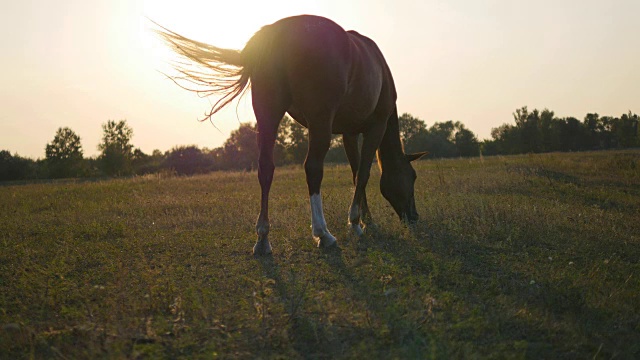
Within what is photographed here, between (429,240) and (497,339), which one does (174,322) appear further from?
(429,240)

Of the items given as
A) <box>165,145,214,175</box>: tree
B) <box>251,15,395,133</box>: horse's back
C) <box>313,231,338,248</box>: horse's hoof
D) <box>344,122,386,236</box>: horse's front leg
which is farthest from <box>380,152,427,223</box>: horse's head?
<box>165,145,214,175</box>: tree

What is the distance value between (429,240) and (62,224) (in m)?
6.34

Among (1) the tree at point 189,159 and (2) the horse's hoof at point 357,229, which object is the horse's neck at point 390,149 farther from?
(1) the tree at point 189,159

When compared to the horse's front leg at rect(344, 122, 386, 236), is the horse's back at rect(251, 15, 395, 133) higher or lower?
higher

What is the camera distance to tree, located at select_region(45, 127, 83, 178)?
186ft

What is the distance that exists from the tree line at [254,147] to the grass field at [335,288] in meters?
Result: 39.0

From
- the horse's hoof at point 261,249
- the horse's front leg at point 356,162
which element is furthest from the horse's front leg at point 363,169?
the horse's hoof at point 261,249

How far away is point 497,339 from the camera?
2.97m

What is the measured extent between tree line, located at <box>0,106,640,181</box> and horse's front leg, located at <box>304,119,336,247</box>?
132ft

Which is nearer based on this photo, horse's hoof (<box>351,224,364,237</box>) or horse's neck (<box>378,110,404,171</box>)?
horse's hoof (<box>351,224,364,237</box>)

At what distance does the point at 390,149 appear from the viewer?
752 centimetres

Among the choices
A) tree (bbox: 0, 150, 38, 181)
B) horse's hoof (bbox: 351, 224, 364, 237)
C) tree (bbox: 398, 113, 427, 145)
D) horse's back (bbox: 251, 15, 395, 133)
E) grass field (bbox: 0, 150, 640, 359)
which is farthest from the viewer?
tree (bbox: 398, 113, 427, 145)

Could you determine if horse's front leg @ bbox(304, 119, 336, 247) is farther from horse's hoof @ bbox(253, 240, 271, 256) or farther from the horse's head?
the horse's head

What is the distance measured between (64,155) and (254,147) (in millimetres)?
22088
